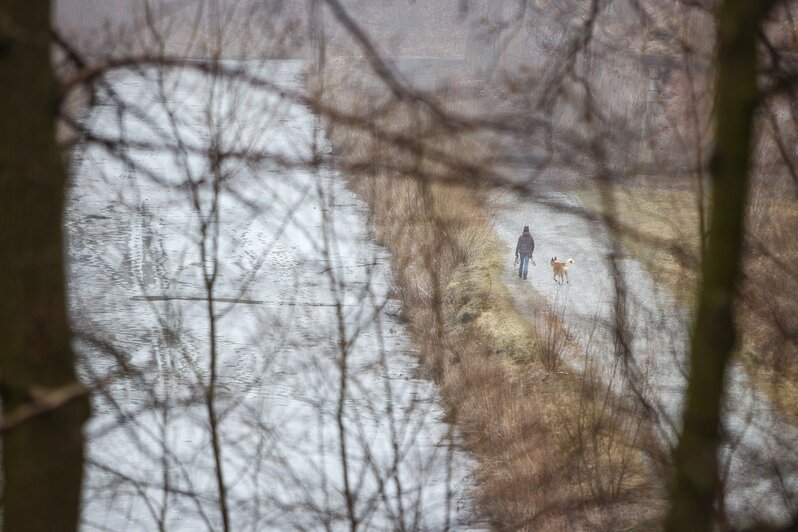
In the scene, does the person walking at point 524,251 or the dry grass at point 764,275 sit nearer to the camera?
the dry grass at point 764,275

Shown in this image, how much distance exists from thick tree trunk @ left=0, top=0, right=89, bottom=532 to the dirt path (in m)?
2.14

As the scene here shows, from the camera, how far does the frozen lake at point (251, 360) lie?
23.7ft

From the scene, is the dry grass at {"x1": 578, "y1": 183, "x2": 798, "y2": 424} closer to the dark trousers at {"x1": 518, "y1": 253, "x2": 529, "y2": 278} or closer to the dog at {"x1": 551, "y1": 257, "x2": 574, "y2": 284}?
the dog at {"x1": 551, "y1": 257, "x2": 574, "y2": 284}

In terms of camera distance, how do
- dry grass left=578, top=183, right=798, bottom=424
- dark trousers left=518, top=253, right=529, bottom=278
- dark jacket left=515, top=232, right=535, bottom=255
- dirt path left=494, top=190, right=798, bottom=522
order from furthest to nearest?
dark trousers left=518, top=253, right=529, bottom=278
dark jacket left=515, top=232, right=535, bottom=255
dirt path left=494, top=190, right=798, bottom=522
dry grass left=578, top=183, right=798, bottom=424

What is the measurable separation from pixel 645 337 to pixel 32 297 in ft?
21.6

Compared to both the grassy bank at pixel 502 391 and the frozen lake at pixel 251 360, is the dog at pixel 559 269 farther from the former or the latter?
the frozen lake at pixel 251 360

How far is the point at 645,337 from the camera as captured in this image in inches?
322

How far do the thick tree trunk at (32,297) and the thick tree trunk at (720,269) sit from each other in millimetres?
1521

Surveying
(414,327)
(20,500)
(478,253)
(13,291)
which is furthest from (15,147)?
(478,253)

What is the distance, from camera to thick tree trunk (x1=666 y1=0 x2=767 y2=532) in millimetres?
2209

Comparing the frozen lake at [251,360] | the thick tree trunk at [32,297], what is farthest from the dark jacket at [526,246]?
the thick tree trunk at [32,297]

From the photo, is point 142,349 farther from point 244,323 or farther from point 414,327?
point 414,327

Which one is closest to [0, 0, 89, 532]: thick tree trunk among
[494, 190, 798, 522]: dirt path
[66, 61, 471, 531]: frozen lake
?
[494, 190, 798, 522]: dirt path

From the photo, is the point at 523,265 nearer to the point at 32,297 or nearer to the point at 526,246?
the point at 526,246
